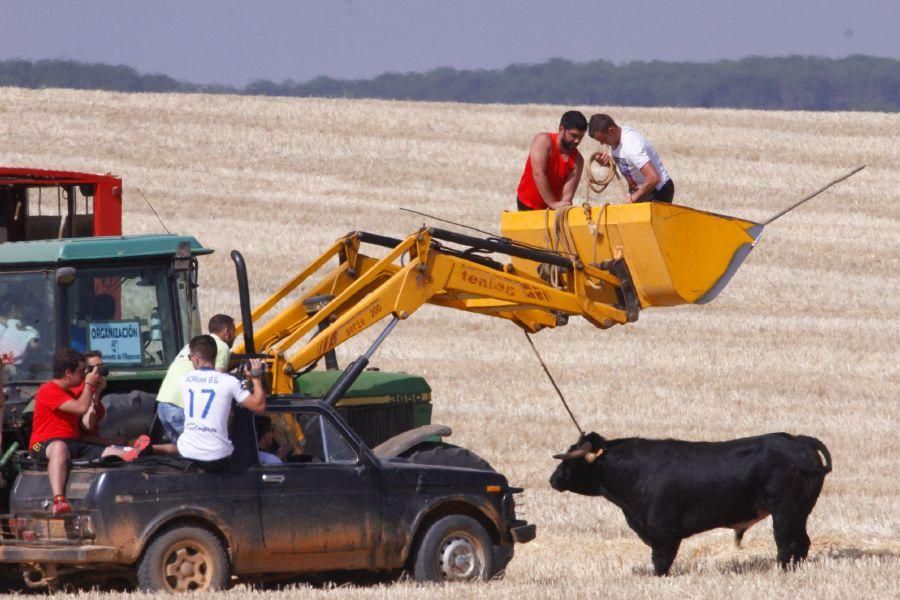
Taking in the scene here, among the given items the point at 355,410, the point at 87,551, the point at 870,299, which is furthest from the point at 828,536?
the point at 870,299

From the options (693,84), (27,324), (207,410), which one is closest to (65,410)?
(207,410)

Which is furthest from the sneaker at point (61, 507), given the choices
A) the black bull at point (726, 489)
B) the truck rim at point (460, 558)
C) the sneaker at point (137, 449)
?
the black bull at point (726, 489)

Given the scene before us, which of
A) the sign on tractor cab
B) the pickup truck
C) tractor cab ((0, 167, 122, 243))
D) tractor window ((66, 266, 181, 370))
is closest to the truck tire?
the pickup truck

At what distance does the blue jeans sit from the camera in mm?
10578

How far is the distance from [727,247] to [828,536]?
2.87 meters

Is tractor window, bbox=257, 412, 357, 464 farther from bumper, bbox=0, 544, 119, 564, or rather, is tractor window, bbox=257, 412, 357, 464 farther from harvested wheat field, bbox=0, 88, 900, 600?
bumper, bbox=0, 544, 119, 564

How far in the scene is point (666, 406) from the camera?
2006 centimetres

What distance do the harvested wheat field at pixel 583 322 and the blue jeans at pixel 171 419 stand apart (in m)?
1.46

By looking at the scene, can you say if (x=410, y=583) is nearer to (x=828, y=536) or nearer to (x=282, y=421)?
(x=282, y=421)

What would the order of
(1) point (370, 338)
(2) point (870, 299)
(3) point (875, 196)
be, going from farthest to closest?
(3) point (875, 196) < (2) point (870, 299) < (1) point (370, 338)

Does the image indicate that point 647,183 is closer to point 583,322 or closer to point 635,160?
point 635,160

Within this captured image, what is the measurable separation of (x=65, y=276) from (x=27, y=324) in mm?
469

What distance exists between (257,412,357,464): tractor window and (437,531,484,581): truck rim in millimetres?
932

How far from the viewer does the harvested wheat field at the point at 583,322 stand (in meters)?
13.2
